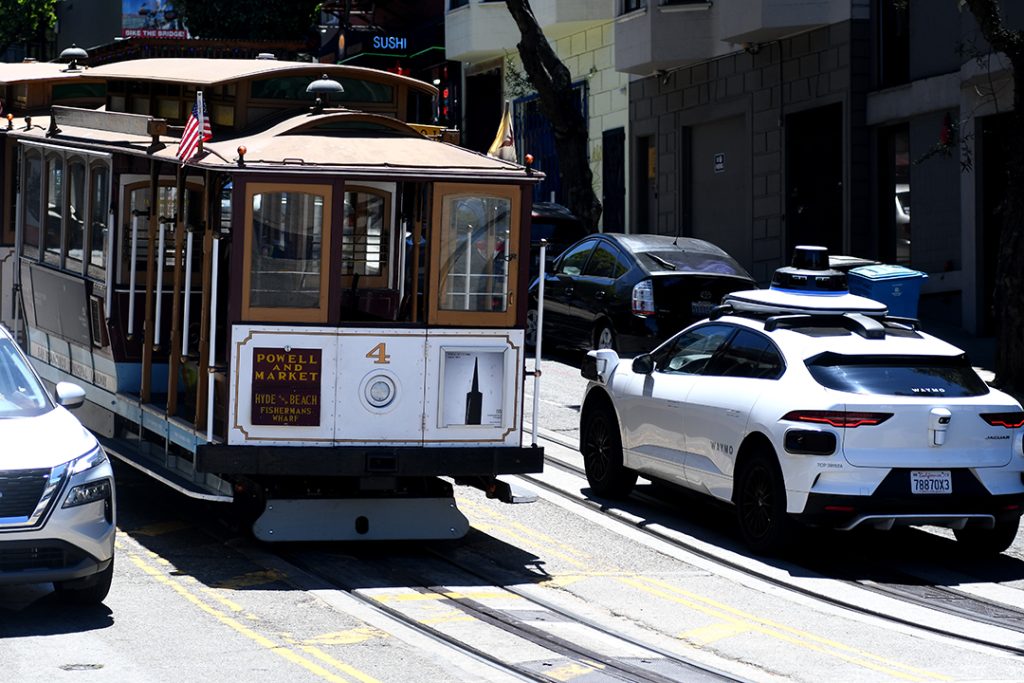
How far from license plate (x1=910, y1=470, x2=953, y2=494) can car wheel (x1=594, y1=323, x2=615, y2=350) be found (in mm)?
8790

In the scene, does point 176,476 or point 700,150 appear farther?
point 700,150

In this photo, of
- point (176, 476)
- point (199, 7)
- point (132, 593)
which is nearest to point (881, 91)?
point (176, 476)

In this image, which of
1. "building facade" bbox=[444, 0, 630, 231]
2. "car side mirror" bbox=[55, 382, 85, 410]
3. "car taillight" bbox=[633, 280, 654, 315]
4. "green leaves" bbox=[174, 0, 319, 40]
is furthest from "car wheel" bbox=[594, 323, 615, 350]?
"green leaves" bbox=[174, 0, 319, 40]

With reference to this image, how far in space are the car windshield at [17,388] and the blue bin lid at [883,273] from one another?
37.7 feet

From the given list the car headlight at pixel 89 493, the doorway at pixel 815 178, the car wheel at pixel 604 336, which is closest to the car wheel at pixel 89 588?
the car headlight at pixel 89 493

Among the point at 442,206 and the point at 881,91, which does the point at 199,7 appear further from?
the point at 442,206

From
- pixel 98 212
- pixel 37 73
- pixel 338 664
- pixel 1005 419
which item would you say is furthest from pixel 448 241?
pixel 37 73

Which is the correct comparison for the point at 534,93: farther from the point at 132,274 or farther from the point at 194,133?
the point at 194,133

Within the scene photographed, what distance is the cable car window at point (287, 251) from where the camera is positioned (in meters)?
10.9

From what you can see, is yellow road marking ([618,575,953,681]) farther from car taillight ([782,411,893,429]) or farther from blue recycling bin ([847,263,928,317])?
blue recycling bin ([847,263,928,317])

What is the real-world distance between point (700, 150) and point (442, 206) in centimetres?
2092

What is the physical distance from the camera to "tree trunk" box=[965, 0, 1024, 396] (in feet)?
56.7

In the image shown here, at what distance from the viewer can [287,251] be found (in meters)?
11.0

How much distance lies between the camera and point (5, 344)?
1047cm
